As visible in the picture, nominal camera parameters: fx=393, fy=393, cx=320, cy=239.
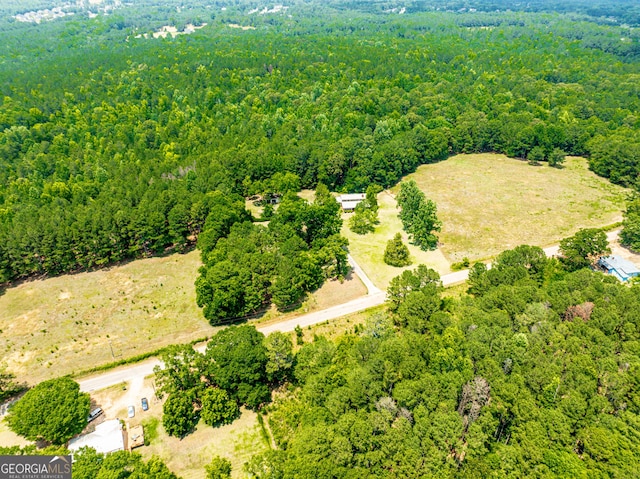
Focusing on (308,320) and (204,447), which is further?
(308,320)

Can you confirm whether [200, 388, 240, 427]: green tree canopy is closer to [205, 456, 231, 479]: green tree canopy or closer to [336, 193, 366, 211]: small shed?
[205, 456, 231, 479]: green tree canopy

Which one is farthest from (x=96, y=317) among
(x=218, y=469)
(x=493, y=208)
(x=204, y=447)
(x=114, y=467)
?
(x=493, y=208)

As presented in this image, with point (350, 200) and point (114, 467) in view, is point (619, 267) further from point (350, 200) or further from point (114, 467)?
point (114, 467)

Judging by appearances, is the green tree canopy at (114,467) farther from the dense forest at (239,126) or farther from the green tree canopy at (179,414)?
the dense forest at (239,126)

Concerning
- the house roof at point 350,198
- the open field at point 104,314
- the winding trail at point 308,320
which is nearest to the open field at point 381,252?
the winding trail at point 308,320

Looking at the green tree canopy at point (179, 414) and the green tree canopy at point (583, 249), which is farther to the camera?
the green tree canopy at point (583, 249)

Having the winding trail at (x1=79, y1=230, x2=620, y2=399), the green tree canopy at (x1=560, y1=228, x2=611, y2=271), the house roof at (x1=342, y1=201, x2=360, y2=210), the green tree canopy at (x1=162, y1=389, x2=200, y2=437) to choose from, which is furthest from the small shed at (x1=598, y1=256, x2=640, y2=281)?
the green tree canopy at (x1=162, y1=389, x2=200, y2=437)
